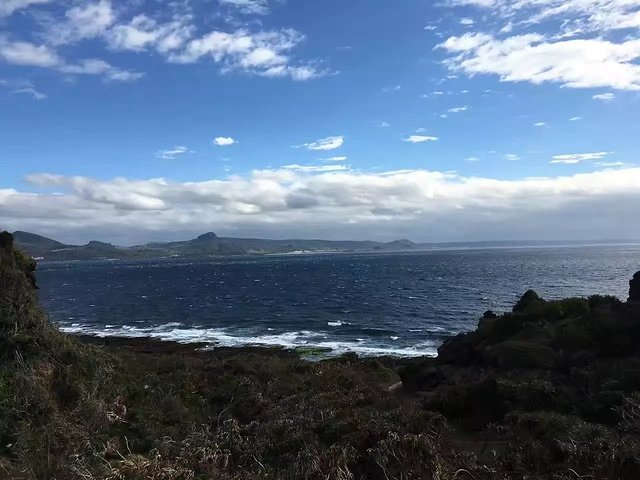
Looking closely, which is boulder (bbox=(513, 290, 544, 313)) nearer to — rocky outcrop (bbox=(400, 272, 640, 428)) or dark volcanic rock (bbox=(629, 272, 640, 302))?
rocky outcrop (bbox=(400, 272, 640, 428))

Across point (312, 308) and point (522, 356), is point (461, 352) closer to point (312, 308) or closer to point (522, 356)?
point (522, 356)

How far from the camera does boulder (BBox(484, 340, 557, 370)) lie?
22.1m

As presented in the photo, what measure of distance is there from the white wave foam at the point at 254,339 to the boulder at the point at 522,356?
748 inches

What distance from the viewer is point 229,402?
18141mm

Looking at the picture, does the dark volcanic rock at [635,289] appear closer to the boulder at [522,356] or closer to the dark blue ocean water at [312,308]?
the boulder at [522,356]

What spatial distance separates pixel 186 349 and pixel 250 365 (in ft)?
76.7

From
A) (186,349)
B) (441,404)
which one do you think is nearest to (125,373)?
(441,404)

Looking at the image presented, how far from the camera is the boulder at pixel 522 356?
22.1m

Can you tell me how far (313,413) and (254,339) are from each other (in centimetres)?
4001

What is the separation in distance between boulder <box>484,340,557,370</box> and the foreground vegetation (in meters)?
0.10

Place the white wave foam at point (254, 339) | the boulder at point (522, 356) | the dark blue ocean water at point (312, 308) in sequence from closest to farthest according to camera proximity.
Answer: the boulder at point (522, 356)
the white wave foam at point (254, 339)
the dark blue ocean water at point (312, 308)

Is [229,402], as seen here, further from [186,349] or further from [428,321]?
[428,321]

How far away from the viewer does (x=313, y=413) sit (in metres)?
13.5

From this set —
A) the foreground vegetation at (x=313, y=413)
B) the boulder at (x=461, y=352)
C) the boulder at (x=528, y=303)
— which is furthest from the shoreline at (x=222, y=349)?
the foreground vegetation at (x=313, y=413)
